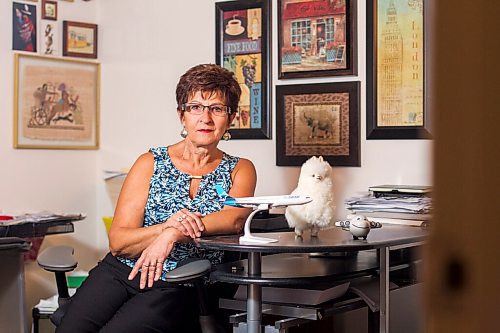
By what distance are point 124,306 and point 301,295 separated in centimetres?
55

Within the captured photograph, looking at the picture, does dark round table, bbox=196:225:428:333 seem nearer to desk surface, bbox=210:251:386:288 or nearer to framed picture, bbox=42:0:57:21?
desk surface, bbox=210:251:386:288

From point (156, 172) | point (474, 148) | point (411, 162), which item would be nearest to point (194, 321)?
point (156, 172)

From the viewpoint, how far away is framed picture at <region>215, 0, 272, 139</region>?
3.28 meters

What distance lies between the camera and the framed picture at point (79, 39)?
12.2 ft

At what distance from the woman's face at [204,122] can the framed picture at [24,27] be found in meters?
1.38

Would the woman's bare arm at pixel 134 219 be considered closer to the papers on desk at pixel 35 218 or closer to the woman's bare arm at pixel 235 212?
the woman's bare arm at pixel 235 212

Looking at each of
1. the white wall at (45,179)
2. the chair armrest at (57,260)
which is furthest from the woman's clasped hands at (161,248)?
the white wall at (45,179)

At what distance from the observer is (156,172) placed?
98.3 inches

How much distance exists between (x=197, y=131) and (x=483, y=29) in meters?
2.32

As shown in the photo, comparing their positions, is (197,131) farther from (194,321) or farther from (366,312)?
A: (366,312)

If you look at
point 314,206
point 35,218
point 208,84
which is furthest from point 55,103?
point 314,206

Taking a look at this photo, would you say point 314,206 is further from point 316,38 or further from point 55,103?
point 55,103

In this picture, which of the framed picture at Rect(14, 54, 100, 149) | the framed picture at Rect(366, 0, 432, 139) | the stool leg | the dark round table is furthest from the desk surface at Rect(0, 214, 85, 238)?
the framed picture at Rect(366, 0, 432, 139)

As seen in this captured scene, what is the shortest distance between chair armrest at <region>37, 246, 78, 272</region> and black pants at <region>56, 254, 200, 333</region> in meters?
0.10
